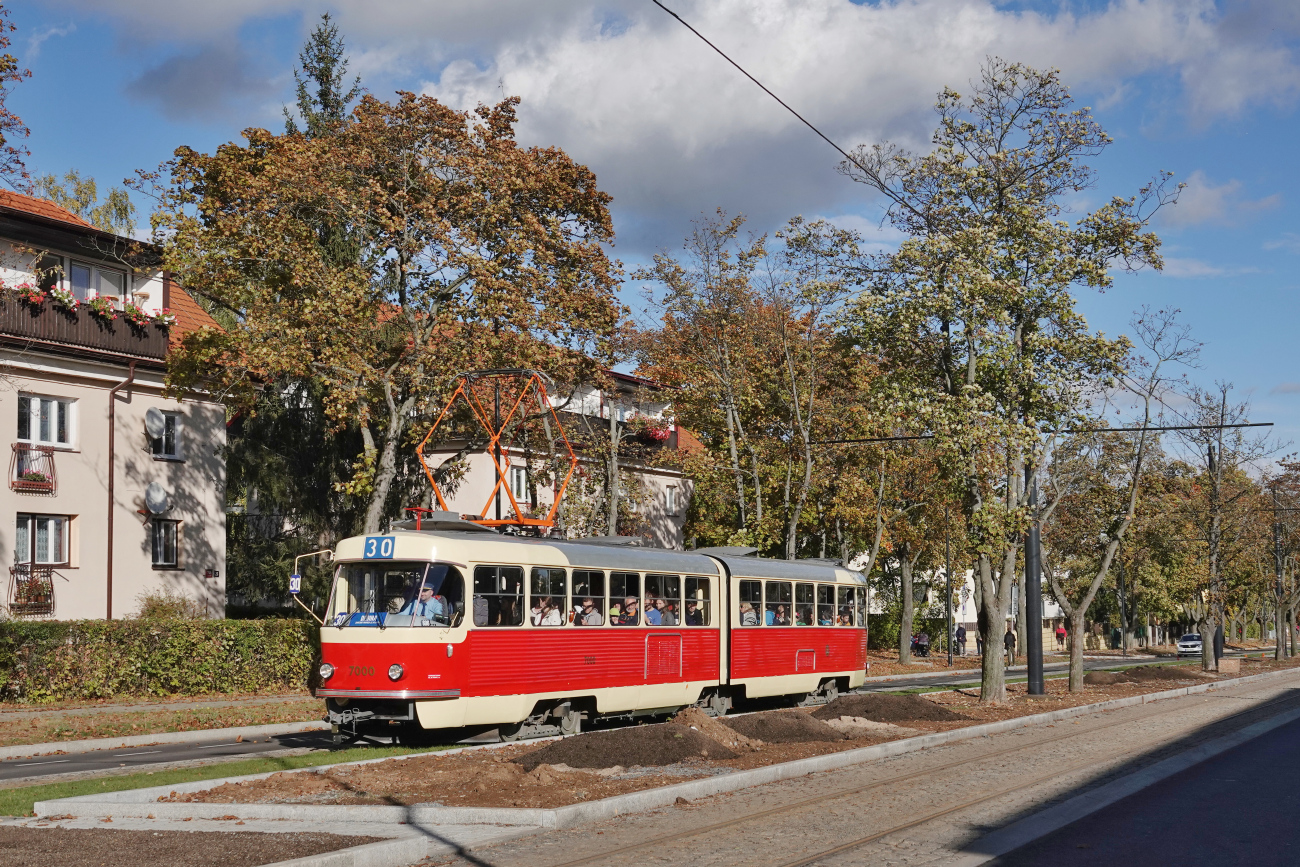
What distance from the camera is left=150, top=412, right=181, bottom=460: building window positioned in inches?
1382

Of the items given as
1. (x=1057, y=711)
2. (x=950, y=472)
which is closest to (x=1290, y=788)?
(x=1057, y=711)

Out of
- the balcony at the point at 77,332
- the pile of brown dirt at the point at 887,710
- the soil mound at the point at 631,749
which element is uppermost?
the balcony at the point at 77,332

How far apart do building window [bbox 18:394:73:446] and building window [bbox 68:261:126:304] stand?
2827 mm

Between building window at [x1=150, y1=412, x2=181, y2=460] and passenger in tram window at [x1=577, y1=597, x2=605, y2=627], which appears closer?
passenger in tram window at [x1=577, y1=597, x2=605, y2=627]

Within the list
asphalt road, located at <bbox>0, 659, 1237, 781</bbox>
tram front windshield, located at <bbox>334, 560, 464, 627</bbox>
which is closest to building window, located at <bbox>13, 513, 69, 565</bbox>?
asphalt road, located at <bbox>0, 659, 1237, 781</bbox>

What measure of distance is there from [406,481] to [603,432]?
20.2ft

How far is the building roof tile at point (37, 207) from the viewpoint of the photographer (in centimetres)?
3250

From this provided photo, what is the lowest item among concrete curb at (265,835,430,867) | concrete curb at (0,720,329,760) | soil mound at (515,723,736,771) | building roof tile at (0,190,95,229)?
concrete curb at (0,720,329,760)

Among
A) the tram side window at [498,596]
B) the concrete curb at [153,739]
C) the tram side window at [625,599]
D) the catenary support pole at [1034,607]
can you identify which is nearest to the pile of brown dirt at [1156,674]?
the catenary support pole at [1034,607]

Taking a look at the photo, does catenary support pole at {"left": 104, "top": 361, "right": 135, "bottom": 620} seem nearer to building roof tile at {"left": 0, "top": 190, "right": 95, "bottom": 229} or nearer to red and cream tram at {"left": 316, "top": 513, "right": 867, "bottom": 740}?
building roof tile at {"left": 0, "top": 190, "right": 95, "bottom": 229}

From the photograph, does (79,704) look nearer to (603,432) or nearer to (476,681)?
(476,681)

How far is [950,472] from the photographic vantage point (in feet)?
80.6

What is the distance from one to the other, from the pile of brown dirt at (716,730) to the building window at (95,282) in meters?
22.7

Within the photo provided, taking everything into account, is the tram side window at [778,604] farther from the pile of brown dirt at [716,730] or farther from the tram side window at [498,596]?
the tram side window at [498,596]
